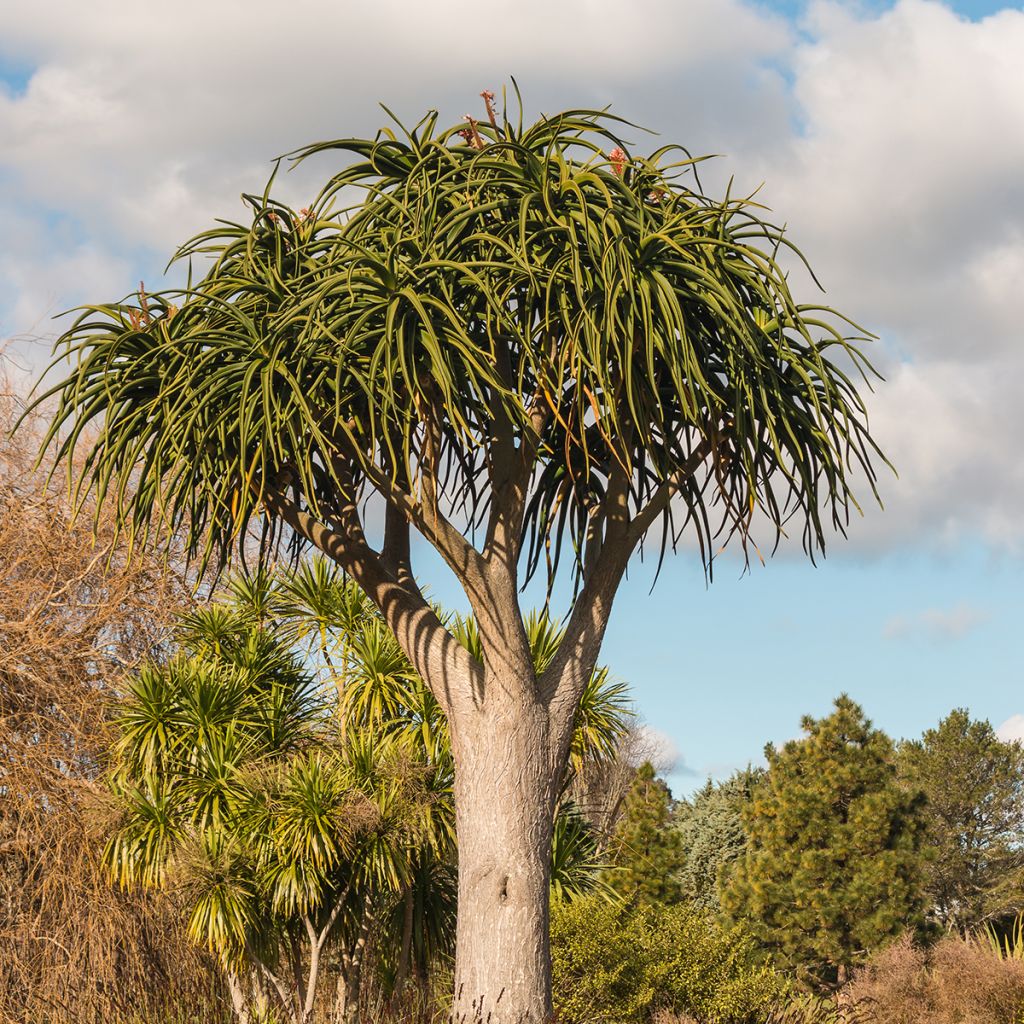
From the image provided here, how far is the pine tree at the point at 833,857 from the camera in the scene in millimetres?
19766

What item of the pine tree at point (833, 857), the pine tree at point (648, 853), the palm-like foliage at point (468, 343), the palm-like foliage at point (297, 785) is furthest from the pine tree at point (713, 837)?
the palm-like foliage at point (468, 343)

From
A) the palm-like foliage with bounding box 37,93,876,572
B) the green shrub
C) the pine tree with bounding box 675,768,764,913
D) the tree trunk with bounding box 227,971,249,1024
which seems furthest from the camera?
the pine tree with bounding box 675,768,764,913

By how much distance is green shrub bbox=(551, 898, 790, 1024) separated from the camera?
12.2m

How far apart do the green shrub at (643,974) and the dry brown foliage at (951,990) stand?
1775 mm

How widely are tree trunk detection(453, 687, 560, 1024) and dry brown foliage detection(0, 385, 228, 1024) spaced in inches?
187

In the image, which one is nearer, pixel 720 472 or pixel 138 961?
pixel 720 472

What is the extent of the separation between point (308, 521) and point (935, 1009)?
9888 mm

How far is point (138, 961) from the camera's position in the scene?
14242mm

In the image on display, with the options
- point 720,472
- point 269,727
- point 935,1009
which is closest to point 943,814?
point 935,1009

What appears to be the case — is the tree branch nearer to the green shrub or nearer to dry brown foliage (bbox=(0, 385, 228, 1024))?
the green shrub

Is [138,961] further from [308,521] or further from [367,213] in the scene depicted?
[367,213]

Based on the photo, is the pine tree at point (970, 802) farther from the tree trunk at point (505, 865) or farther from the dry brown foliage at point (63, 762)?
the tree trunk at point (505, 865)

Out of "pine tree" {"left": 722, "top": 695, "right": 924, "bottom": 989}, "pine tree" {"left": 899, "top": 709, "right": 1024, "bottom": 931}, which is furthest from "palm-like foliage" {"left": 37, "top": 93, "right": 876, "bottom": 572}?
"pine tree" {"left": 899, "top": 709, "right": 1024, "bottom": 931}

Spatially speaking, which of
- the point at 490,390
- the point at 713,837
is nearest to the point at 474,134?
the point at 490,390
